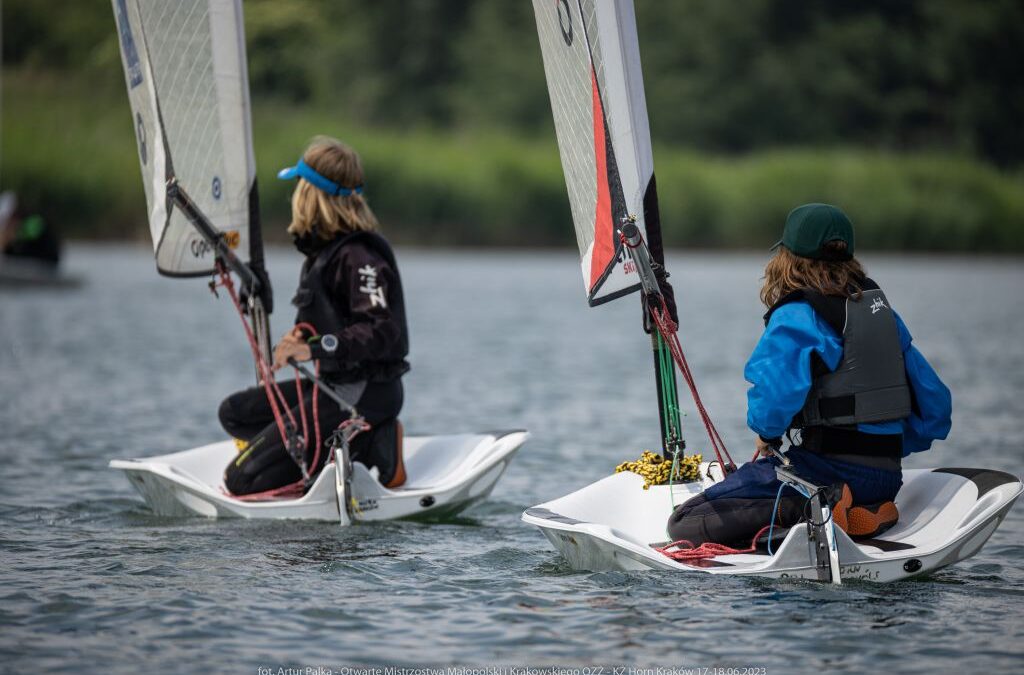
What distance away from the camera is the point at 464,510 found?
729 cm

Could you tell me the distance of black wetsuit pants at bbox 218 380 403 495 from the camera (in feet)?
22.1

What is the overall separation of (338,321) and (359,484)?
28.1 inches

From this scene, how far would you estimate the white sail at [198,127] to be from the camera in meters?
7.28

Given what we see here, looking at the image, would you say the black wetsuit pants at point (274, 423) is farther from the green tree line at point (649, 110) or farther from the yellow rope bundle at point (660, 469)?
the green tree line at point (649, 110)

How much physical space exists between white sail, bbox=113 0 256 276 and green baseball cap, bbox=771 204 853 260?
2.92 m

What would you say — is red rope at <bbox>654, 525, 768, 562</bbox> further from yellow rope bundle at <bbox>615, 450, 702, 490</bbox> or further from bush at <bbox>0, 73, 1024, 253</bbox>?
bush at <bbox>0, 73, 1024, 253</bbox>

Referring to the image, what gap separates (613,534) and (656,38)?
39.8 metres

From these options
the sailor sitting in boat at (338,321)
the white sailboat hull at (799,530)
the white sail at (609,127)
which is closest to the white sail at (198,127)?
the sailor sitting in boat at (338,321)

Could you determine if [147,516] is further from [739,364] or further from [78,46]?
[78,46]

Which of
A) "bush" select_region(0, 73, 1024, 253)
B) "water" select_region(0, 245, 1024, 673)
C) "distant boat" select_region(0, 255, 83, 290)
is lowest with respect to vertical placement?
"water" select_region(0, 245, 1024, 673)

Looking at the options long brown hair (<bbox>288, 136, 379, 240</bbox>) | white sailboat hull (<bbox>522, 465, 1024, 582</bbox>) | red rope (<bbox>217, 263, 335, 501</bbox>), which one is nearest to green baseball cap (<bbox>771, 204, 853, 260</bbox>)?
white sailboat hull (<bbox>522, 465, 1024, 582</bbox>)

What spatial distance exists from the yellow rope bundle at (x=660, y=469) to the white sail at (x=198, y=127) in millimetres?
2224

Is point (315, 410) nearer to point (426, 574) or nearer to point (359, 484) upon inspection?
point (359, 484)

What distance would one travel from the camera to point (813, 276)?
536 cm
